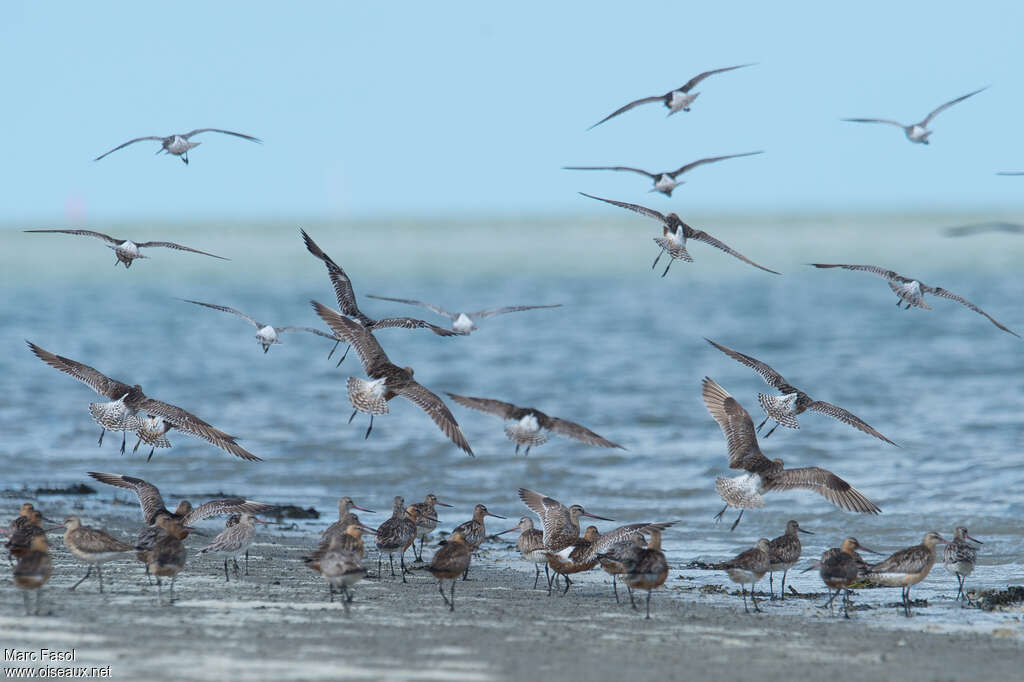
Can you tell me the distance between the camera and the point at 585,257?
98.1m

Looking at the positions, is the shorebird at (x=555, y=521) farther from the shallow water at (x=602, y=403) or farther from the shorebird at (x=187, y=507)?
the shorebird at (x=187, y=507)

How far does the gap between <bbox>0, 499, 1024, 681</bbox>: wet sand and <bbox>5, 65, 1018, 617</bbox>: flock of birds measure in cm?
23

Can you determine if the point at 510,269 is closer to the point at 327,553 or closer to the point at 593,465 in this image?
the point at 593,465

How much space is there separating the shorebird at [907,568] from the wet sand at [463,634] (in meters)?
0.20

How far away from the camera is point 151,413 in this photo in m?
11.8

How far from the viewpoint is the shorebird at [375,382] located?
1130 cm

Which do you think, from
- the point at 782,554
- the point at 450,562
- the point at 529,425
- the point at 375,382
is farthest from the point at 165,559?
the point at 782,554

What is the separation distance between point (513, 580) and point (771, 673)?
3.42m

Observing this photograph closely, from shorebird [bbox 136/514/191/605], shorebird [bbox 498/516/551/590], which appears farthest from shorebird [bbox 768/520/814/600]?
shorebird [bbox 136/514/191/605]

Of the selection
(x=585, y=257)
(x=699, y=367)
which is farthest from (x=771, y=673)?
(x=585, y=257)

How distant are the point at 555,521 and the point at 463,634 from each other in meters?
2.74

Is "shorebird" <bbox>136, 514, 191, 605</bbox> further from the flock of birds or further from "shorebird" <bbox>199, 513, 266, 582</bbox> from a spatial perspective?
"shorebird" <bbox>199, 513, 266, 582</bbox>

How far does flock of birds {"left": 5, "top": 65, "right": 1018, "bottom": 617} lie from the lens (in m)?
9.45

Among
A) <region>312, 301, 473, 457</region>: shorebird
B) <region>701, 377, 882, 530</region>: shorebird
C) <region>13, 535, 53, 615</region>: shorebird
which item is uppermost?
<region>312, 301, 473, 457</region>: shorebird
